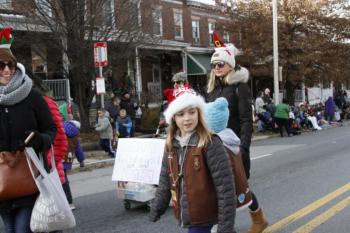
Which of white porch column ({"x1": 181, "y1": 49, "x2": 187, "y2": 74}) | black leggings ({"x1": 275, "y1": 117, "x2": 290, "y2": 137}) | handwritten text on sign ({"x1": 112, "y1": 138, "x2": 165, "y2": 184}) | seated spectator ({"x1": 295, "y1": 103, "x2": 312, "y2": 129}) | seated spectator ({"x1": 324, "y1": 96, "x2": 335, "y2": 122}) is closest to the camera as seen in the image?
handwritten text on sign ({"x1": 112, "y1": 138, "x2": 165, "y2": 184})

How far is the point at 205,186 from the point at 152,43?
16.3 metres

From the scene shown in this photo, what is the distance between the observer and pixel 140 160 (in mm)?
6449

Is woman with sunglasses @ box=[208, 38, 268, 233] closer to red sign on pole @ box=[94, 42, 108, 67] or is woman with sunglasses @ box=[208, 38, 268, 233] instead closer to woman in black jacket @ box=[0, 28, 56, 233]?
woman in black jacket @ box=[0, 28, 56, 233]

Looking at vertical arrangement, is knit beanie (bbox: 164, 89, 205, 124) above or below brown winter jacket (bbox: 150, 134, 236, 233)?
above

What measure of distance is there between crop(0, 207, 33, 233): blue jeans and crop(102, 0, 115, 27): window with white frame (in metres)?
14.2

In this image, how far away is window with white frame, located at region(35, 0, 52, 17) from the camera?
15820mm

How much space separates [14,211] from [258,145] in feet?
43.4

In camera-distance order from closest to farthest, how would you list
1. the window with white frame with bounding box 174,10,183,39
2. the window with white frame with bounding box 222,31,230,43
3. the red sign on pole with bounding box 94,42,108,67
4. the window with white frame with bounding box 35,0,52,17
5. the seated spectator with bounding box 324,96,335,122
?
A: 1. the red sign on pole with bounding box 94,42,108,67
2. the window with white frame with bounding box 35,0,52,17
3. the seated spectator with bounding box 324,96,335,122
4. the window with white frame with bounding box 222,31,230,43
5. the window with white frame with bounding box 174,10,183,39

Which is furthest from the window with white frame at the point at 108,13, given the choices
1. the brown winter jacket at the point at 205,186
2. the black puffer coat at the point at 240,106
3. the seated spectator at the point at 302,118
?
the brown winter jacket at the point at 205,186

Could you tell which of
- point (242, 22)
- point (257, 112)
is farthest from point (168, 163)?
point (242, 22)

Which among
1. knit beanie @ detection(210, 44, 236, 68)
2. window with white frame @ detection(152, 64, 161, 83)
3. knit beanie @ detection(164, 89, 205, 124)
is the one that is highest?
window with white frame @ detection(152, 64, 161, 83)

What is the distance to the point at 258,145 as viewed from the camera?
1611 centimetres

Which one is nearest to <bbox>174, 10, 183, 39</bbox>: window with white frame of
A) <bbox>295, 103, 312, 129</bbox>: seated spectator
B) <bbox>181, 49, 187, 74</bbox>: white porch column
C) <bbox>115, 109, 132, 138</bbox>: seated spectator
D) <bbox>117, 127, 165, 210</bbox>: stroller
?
<bbox>181, 49, 187, 74</bbox>: white porch column

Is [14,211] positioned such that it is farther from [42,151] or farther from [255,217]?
[255,217]
